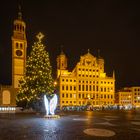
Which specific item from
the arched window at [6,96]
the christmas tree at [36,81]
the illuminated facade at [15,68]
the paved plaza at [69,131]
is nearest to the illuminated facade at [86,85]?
the illuminated facade at [15,68]

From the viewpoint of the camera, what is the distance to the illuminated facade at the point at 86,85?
115 m

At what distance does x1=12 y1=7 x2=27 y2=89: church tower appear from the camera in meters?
68.8

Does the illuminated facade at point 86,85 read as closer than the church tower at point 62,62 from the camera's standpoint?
Yes

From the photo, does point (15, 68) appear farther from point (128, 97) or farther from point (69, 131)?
point (128, 97)

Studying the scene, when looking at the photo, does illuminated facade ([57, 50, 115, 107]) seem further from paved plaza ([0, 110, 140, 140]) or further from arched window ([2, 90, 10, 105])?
paved plaza ([0, 110, 140, 140])

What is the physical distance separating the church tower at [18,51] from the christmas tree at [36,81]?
22.5m

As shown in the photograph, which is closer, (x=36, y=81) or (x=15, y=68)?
(x=36, y=81)

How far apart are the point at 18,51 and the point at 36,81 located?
28.1 metres

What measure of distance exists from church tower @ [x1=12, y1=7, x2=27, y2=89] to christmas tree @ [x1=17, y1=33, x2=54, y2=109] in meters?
22.5

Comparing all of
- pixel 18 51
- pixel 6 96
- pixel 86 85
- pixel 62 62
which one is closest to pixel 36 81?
pixel 6 96

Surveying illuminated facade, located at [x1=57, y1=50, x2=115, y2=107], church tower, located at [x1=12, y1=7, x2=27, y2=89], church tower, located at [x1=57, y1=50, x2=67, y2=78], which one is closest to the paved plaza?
church tower, located at [x1=12, y1=7, x2=27, y2=89]

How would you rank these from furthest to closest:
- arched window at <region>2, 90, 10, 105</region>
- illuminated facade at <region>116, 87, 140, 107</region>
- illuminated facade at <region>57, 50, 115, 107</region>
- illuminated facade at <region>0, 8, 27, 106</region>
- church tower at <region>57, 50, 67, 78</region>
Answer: illuminated facade at <region>116, 87, 140, 107</region> < church tower at <region>57, 50, 67, 78</region> < illuminated facade at <region>57, 50, 115, 107</region> < arched window at <region>2, 90, 10, 105</region> < illuminated facade at <region>0, 8, 27, 106</region>

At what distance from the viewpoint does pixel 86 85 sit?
119 metres

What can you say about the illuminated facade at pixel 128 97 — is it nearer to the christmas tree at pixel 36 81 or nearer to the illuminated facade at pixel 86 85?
the illuminated facade at pixel 86 85
